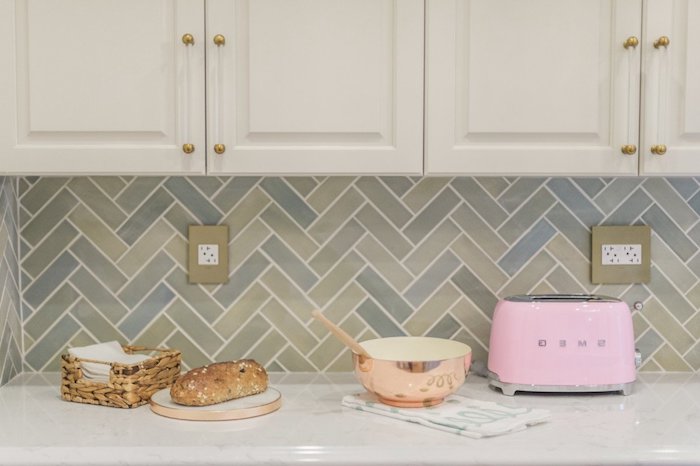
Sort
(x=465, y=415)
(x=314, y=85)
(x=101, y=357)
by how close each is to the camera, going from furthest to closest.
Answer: (x=101, y=357)
(x=314, y=85)
(x=465, y=415)

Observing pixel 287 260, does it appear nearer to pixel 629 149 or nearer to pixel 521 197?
pixel 521 197

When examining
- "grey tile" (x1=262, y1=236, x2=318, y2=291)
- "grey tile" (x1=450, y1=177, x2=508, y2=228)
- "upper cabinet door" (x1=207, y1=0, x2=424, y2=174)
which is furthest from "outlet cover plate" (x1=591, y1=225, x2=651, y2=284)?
"grey tile" (x1=262, y1=236, x2=318, y2=291)

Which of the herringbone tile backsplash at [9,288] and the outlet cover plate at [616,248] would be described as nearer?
the herringbone tile backsplash at [9,288]

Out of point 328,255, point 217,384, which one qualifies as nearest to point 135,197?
point 328,255

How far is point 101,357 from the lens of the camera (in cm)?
195

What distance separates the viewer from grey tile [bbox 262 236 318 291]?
2.21 meters

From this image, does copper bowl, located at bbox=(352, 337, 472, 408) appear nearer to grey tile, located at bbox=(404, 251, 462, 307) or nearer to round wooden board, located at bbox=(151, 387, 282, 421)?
round wooden board, located at bbox=(151, 387, 282, 421)

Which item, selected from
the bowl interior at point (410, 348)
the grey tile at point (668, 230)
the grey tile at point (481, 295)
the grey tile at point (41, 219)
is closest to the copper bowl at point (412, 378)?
the bowl interior at point (410, 348)

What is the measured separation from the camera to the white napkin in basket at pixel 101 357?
1879mm

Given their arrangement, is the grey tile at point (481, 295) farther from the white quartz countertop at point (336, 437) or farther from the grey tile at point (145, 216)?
the grey tile at point (145, 216)

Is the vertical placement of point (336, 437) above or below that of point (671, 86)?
below

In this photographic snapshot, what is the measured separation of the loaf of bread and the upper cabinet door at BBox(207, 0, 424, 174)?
0.44 metres

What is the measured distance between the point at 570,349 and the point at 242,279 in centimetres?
86

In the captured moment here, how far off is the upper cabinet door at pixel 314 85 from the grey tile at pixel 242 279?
16.4 inches
